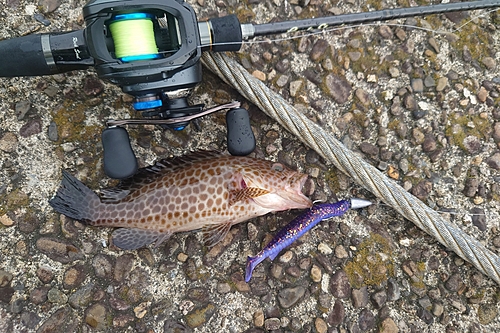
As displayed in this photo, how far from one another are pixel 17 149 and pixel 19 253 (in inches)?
29.5

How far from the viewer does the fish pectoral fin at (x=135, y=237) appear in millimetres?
2658

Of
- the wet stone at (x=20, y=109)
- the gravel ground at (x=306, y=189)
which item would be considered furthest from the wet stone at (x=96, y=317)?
the wet stone at (x=20, y=109)

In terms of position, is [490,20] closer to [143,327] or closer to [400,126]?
[400,126]

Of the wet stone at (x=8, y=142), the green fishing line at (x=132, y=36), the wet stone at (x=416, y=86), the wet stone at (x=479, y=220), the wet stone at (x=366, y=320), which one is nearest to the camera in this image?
the green fishing line at (x=132, y=36)

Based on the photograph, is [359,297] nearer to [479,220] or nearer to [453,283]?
[453,283]

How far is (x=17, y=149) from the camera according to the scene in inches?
111

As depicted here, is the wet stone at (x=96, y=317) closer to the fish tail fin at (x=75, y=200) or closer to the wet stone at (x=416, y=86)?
the fish tail fin at (x=75, y=200)

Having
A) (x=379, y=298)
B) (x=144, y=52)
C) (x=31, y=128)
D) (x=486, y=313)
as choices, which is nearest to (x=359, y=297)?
(x=379, y=298)

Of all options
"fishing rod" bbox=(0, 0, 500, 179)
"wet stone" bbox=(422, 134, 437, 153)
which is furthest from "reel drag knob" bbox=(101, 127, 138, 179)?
"wet stone" bbox=(422, 134, 437, 153)

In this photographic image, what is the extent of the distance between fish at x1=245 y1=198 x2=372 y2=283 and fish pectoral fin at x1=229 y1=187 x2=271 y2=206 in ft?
1.24

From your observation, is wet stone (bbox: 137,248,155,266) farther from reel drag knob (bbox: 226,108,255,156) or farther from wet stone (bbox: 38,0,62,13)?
wet stone (bbox: 38,0,62,13)

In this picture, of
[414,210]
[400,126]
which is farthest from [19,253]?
[400,126]

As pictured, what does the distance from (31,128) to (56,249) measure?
909 millimetres

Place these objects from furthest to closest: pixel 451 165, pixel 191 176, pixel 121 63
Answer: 1. pixel 451 165
2. pixel 191 176
3. pixel 121 63
